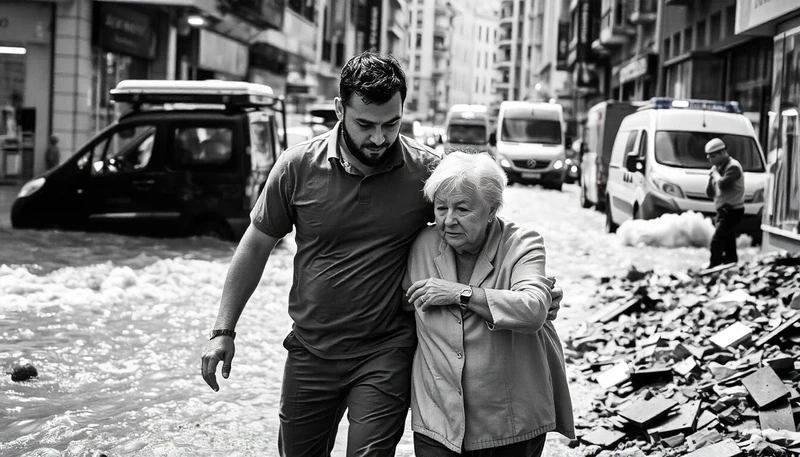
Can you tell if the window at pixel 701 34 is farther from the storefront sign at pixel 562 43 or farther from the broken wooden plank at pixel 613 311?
the storefront sign at pixel 562 43

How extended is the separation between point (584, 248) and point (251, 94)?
6.39 metres

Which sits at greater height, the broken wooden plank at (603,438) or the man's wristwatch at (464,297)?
the man's wristwatch at (464,297)

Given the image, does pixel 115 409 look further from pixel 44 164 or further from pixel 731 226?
pixel 44 164

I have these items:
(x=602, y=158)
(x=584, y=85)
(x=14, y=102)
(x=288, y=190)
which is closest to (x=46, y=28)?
(x=14, y=102)

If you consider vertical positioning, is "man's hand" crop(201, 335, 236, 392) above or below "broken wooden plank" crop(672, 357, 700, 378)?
above

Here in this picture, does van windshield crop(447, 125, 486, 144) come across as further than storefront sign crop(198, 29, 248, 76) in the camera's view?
Yes

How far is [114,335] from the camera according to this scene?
10070 millimetres

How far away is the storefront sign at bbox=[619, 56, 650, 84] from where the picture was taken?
38562 millimetres

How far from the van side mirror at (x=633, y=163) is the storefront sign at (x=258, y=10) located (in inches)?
651

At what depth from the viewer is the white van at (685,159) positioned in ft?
61.4

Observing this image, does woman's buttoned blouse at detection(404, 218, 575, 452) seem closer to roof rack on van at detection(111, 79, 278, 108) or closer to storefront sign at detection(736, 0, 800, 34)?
storefront sign at detection(736, 0, 800, 34)

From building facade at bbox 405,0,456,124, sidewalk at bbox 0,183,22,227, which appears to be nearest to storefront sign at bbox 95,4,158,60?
sidewalk at bbox 0,183,22,227

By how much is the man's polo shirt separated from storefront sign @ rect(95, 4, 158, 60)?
2515cm

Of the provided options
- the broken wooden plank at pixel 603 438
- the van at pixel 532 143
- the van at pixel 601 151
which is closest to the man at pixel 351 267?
the broken wooden plank at pixel 603 438
